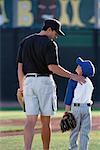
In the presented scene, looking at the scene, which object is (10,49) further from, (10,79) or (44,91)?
(44,91)

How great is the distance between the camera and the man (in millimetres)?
7156

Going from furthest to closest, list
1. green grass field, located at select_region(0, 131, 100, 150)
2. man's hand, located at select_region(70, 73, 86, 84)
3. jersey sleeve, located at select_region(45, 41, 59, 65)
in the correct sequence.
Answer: green grass field, located at select_region(0, 131, 100, 150) < jersey sleeve, located at select_region(45, 41, 59, 65) < man's hand, located at select_region(70, 73, 86, 84)

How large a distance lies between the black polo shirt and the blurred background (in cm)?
2042

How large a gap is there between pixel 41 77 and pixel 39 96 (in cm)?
24

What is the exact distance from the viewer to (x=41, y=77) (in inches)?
286

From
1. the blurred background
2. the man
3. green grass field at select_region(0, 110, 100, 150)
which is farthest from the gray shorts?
the blurred background

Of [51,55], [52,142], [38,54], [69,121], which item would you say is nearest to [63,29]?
[52,142]

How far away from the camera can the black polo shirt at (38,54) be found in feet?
23.5

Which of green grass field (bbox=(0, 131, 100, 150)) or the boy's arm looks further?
green grass field (bbox=(0, 131, 100, 150))

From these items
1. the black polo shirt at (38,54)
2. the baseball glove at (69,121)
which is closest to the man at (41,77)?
the black polo shirt at (38,54)

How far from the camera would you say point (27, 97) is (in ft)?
23.8

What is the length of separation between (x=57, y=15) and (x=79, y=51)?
2.10 metres

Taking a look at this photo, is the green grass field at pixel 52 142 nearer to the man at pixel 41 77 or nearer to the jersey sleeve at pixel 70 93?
the man at pixel 41 77

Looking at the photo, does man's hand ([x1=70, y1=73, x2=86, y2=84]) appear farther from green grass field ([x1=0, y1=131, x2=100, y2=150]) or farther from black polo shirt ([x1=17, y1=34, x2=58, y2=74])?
green grass field ([x1=0, y1=131, x2=100, y2=150])
